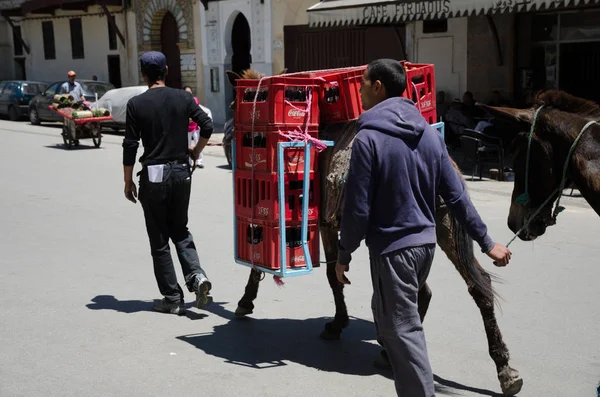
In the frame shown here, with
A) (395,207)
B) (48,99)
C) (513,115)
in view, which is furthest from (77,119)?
(395,207)

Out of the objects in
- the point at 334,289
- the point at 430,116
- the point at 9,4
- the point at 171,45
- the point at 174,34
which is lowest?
the point at 334,289

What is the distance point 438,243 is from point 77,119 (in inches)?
589

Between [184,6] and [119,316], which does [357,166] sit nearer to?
[119,316]

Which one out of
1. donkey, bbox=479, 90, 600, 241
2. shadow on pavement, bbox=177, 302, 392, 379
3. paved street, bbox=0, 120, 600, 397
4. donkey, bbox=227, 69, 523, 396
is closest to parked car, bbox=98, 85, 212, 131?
paved street, bbox=0, 120, 600, 397

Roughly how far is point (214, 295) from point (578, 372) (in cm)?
319

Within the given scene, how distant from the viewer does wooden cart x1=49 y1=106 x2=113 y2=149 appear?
18.5 m

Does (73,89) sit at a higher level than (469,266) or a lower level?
higher

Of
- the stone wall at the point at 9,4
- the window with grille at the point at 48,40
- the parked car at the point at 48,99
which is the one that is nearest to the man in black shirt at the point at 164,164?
the parked car at the point at 48,99

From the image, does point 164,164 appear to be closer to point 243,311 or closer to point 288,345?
point 243,311

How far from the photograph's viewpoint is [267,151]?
525 cm

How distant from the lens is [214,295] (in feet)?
22.6

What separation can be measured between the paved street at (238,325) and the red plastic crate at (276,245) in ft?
2.09

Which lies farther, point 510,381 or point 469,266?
point 469,266

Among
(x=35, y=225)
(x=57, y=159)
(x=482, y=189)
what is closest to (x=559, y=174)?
(x=35, y=225)
